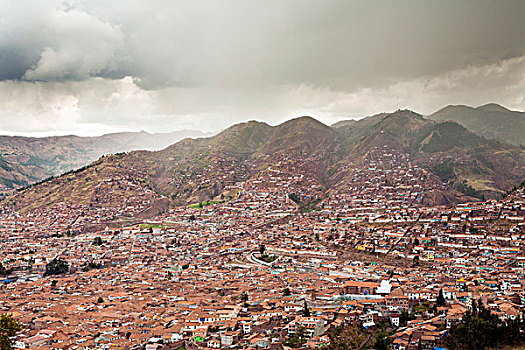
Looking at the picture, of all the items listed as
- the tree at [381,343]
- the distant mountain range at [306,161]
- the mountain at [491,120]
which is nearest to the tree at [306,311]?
the tree at [381,343]

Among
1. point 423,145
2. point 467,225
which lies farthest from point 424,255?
point 423,145

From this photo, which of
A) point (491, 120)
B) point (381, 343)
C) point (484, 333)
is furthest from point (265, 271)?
point (491, 120)

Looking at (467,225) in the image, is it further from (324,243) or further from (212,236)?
(212,236)

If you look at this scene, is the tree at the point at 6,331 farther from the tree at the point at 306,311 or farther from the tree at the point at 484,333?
the tree at the point at 484,333

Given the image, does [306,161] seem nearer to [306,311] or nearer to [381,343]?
[306,311]

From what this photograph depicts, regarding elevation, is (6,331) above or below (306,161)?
below
